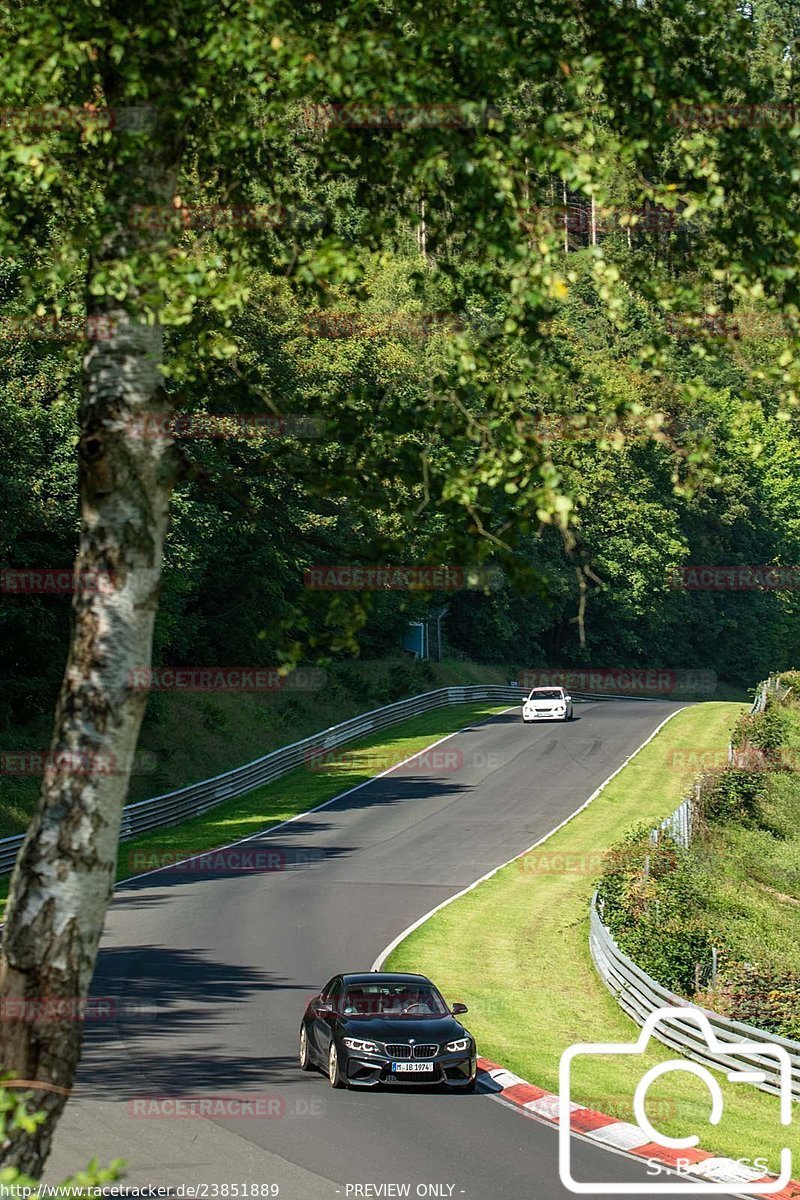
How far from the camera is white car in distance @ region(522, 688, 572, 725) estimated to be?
6381cm

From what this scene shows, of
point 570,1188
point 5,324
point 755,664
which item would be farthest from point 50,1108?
point 755,664

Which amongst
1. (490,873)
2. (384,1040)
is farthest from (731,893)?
(384,1040)

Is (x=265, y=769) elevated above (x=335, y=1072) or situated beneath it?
elevated above

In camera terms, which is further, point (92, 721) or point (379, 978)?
point (379, 978)

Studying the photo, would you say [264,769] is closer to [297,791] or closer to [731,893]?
[297,791]

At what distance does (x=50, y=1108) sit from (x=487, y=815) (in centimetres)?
A: 4052

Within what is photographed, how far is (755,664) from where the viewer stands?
102 m

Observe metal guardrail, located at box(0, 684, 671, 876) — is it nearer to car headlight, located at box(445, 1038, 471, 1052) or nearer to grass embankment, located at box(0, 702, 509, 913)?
grass embankment, located at box(0, 702, 509, 913)

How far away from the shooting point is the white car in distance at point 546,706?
2512 inches

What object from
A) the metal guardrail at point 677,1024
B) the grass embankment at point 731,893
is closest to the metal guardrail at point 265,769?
the metal guardrail at point 677,1024

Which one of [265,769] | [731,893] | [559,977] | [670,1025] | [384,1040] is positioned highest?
[265,769]

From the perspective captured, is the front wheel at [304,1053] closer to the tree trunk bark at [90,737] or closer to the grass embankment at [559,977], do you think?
the grass embankment at [559,977]

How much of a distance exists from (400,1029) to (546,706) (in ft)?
151

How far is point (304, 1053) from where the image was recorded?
19.2 metres
